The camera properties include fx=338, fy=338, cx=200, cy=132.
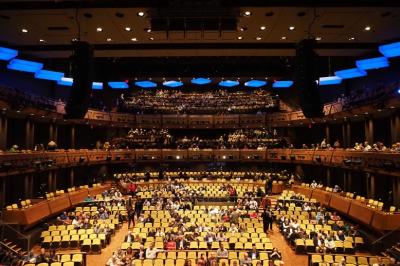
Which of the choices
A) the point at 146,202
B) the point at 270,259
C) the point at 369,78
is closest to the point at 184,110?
the point at 146,202

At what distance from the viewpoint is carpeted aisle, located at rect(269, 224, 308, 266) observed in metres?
13.7

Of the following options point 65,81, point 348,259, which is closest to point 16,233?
point 348,259

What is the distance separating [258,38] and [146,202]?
12003 millimetres

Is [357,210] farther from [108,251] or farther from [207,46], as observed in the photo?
[108,251]

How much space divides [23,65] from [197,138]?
677 inches

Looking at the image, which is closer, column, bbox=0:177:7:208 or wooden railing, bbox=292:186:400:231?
wooden railing, bbox=292:186:400:231

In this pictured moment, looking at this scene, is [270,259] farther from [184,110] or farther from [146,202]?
[184,110]

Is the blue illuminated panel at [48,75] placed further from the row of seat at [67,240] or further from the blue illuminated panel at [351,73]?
the blue illuminated panel at [351,73]

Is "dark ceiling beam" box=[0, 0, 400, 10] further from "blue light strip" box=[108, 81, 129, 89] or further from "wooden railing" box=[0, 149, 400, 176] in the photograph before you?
"blue light strip" box=[108, 81, 129, 89]

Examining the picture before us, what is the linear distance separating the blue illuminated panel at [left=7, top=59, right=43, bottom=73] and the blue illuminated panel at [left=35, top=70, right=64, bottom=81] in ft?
6.01

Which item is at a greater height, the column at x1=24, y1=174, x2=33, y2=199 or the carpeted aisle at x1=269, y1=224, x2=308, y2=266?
the column at x1=24, y1=174, x2=33, y2=199

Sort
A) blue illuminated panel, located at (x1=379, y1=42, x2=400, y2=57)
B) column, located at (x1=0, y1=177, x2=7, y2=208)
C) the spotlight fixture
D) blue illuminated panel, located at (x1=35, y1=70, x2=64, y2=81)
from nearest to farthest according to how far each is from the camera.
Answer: the spotlight fixture → blue illuminated panel, located at (x1=379, y1=42, x2=400, y2=57) → column, located at (x1=0, y1=177, x2=7, y2=208) → blue illuminated panel, located at (x1=35, y1=70, x2=64, y2=81)

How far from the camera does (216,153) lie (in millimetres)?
30734

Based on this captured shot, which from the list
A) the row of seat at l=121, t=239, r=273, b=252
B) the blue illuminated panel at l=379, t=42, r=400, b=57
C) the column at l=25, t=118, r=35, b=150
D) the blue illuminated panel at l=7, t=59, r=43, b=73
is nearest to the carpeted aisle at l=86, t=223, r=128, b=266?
the row of seat at l=121, t=239, r=273, b=252
